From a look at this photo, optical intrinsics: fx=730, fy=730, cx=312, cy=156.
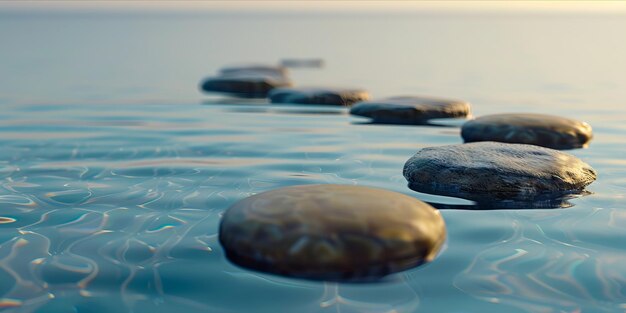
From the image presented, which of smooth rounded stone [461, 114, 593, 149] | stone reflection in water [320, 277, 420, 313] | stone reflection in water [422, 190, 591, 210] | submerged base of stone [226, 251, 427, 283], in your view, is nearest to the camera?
stone reflection in water [320, 277, 420, 313]

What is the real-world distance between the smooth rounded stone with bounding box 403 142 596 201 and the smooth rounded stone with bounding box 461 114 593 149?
130 centimetres

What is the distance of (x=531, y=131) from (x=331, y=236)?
349 centimetres

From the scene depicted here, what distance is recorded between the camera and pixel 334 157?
5289 millimetres

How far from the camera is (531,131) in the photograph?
583 cm

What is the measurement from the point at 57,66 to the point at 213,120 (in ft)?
31.2

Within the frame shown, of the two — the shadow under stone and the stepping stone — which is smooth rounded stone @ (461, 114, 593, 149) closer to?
the shadow under stone

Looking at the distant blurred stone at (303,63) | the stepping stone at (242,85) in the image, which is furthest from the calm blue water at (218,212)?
the distant blurred stone at (303,63)

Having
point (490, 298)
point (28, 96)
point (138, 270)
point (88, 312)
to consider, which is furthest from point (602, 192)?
point (28, 96)

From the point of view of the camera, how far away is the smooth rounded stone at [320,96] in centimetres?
880

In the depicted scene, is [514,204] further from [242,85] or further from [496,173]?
[242,85]

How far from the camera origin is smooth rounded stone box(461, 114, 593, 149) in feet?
19.1

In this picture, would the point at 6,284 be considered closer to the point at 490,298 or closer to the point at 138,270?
the point at 138,270

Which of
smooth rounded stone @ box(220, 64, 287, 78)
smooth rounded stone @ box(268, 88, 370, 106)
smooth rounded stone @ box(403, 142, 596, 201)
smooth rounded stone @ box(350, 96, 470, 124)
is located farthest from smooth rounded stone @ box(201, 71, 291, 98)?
smooth rounded stone @ box(403, 142, 596, 201)

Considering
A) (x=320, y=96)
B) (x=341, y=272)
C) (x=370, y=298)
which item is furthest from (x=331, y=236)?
(x=320, y=96)
